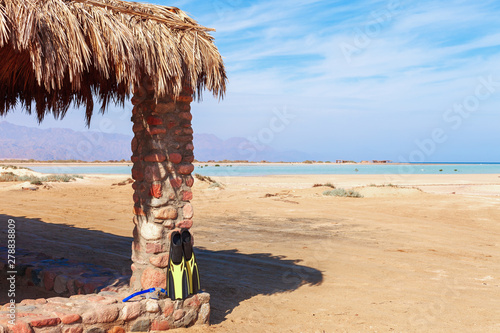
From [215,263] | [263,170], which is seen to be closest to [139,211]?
[215,263]

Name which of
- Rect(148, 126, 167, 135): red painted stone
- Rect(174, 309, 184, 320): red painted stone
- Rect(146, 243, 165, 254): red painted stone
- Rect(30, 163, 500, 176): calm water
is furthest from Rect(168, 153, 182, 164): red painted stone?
Rect(30, 163, 500, 176): calm water

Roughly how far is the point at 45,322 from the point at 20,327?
198 millimetres

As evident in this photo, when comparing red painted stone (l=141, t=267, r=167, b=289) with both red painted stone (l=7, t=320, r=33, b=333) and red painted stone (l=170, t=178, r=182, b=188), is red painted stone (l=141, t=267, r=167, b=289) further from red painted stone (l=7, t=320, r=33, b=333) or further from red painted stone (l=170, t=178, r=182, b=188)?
red painted stone (l=7, t=320, r=33, b=333)

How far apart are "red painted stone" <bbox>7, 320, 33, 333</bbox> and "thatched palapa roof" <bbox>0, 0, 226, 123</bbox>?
2056mm

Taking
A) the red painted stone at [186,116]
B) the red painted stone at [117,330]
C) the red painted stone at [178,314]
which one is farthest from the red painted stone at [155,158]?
the red painted stone at [117,330]

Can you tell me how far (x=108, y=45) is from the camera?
167 inches

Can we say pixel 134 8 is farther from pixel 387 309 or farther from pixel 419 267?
pixel 419 267

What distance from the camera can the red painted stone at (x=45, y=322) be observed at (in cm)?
380

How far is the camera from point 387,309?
18.0ft

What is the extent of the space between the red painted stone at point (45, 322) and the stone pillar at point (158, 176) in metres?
1.00

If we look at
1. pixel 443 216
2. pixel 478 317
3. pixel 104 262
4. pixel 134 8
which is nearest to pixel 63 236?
pixel 104 262

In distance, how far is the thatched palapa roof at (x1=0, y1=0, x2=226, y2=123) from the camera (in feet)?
12.4

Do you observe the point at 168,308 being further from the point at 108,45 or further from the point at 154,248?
the point at 108,45

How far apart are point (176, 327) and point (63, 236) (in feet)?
20.0
